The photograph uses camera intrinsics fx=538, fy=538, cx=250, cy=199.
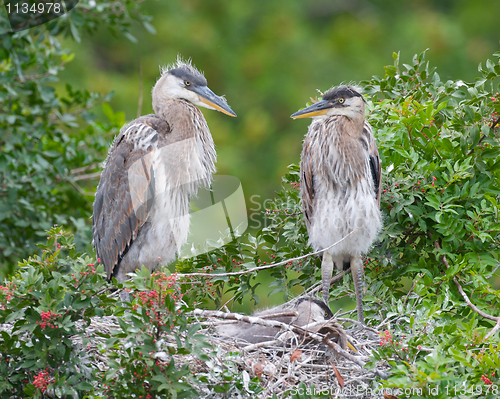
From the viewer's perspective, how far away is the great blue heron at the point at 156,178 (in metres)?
3.05

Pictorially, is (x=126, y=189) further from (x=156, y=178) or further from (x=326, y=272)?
(x=326, y=272)

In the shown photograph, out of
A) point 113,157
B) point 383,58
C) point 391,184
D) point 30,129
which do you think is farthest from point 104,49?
point 391,184

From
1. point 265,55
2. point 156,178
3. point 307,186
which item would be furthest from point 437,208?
point 265,55

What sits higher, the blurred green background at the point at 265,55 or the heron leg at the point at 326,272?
the blurred green background at the point at 265,55

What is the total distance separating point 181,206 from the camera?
10.6 ft

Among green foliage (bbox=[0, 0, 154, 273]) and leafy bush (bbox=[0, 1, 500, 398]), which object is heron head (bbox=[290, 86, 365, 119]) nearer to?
leafy bush (bbox=[0, 1, 500, 398])

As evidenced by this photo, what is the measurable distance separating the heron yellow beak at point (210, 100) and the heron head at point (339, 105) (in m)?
0.41

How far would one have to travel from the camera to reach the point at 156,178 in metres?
3.05

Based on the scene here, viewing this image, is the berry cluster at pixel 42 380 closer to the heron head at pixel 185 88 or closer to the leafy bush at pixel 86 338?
the leafy bush at pixel 86 338

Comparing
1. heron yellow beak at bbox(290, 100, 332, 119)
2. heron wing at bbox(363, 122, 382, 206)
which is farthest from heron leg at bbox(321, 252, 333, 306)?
heron yellow beak at bbox(290, 100, 332, 119)

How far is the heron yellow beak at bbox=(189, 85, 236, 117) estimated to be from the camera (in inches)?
121

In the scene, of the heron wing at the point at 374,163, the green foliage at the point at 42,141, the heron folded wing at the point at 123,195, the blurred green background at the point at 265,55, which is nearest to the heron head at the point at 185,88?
the heron folded wing at the point at 123,195

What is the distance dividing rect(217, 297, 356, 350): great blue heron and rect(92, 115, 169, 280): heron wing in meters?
0.85

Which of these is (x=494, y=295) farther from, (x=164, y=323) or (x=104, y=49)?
(x=104, y=49)
